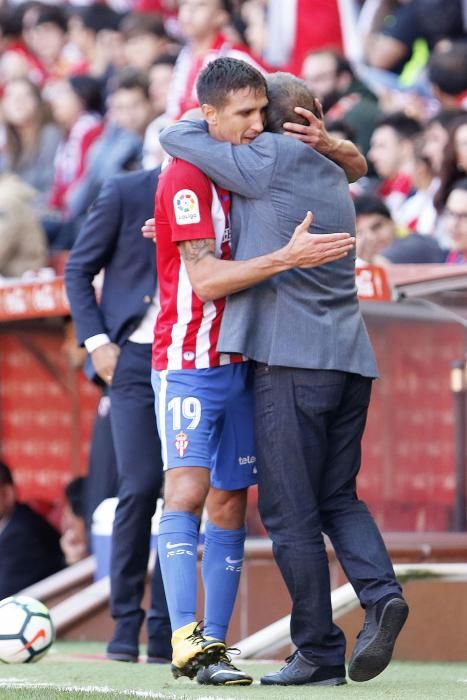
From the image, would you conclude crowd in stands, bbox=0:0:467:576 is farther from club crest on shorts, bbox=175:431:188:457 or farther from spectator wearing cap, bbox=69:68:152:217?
club crest on shorts, bbox=175:431:188:457

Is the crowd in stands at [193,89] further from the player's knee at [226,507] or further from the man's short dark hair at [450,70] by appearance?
the player's knee at [226,507]

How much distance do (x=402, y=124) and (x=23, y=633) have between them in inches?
231

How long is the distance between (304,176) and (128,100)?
25.4 ft

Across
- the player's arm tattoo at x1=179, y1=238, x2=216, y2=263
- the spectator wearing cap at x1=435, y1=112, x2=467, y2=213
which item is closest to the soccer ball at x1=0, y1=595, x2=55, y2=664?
the player's arm tattoo at x1=179, y1=238, x2=216, y2=263

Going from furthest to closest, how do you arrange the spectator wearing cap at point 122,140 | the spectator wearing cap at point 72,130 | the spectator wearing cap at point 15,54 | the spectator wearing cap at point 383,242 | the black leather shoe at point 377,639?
the spectator wearing cap at point 15,54
the spectator wearing cap at point 72,130
the spectator wearing cap at point 122,140
the spectator wearing cap at point 383,242
the black leather shoe at point 377,639

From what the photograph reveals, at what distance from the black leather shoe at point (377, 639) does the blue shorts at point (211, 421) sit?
2.35 feet

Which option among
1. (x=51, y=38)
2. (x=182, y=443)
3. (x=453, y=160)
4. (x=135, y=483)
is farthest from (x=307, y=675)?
(x=51, y=38)

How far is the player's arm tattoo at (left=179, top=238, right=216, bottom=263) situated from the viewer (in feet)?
18.0

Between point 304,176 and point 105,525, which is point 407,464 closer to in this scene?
point 105,525

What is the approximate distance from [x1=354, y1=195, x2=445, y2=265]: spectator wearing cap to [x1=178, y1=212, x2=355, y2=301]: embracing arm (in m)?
3.60

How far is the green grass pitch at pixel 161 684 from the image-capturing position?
5039 mm

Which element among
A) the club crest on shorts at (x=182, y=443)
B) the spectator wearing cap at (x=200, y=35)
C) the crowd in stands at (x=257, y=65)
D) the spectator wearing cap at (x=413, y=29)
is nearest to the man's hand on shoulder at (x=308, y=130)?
the club crest on shorts at (x=182, y=443)

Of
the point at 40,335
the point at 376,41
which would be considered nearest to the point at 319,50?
the point at 376,41

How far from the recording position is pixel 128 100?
42.7 feet
